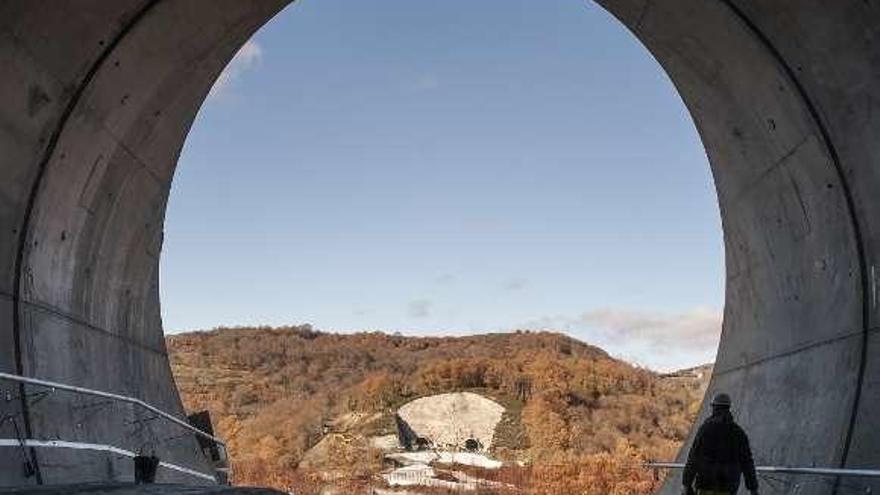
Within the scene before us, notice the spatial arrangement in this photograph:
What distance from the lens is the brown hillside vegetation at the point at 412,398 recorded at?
42.1 m

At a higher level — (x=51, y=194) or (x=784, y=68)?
(x=784, y=68)

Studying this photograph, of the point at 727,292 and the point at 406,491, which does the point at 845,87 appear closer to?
the point at 727,292

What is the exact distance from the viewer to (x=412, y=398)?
50.0 metres

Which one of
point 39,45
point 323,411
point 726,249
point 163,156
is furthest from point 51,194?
point 323,411

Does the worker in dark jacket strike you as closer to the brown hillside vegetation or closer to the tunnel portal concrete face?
the tunnel portal concrete face

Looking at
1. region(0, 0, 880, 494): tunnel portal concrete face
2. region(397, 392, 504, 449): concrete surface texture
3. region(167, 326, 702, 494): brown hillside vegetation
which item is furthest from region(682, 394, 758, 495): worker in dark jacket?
region(397, 392, 504, 449): concrete surface texture

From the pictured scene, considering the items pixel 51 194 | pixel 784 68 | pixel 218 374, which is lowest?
pixel 51 194

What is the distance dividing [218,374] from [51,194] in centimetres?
7167

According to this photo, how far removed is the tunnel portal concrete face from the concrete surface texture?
106 ft

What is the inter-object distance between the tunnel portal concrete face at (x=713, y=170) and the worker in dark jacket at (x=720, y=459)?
147 cm

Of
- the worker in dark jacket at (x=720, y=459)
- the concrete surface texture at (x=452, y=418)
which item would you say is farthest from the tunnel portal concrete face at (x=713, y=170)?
the concrete surface texture at (x=452, y=418)

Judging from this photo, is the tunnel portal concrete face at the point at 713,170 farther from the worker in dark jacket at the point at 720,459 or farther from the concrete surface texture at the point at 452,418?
the concrete surface texture at the point at 452,418

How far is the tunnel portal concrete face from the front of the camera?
893cm

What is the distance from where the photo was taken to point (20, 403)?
30.2ft
